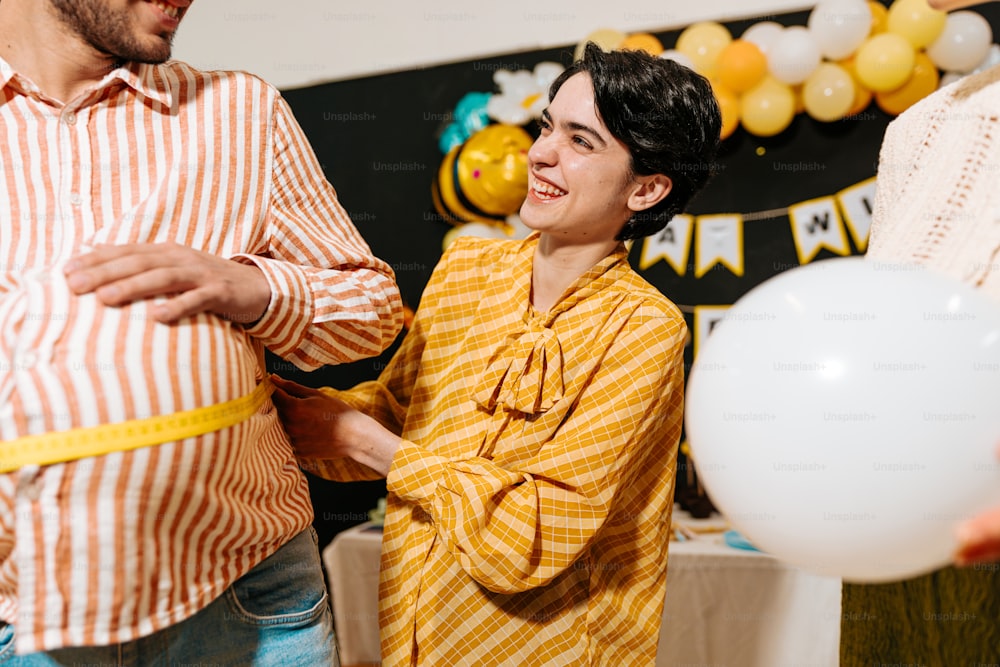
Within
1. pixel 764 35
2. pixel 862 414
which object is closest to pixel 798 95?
pixel 764 35

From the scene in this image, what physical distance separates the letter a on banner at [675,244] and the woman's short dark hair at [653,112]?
1.46 meters

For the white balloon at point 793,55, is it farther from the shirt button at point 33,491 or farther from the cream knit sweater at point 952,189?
the shirt button at point 33,491

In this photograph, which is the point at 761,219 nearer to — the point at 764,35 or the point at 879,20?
the point at 764,35

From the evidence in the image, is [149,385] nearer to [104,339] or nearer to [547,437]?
[104,339]

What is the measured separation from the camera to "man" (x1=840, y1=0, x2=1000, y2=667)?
1.04 meters

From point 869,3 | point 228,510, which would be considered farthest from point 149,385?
point 869,3

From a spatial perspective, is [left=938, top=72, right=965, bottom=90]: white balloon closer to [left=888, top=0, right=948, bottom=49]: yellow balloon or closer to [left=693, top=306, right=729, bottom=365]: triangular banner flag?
[left=888, top=0, right=948, bottom=49]: yellow balloon

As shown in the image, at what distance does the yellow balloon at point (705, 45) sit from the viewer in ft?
9.87

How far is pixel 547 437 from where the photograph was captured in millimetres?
1579

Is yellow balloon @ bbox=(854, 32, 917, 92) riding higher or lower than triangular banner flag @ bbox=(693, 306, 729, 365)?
higher

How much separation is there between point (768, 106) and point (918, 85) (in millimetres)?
498

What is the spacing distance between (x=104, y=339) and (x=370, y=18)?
316 centimetres

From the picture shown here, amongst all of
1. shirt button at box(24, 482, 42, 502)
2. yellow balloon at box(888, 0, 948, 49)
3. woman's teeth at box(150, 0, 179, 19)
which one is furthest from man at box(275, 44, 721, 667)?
yellow balloon at box(888, 0, 948, 49)

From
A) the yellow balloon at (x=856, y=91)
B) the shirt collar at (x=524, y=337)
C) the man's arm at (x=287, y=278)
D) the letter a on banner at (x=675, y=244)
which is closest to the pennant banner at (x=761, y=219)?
the letter a on banner at (x=675, y=244)
